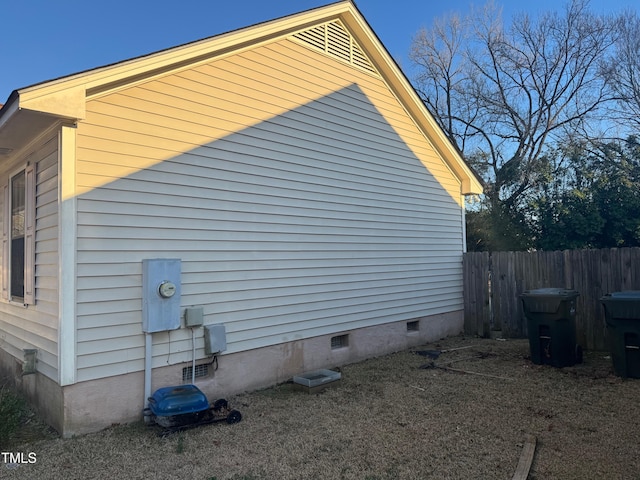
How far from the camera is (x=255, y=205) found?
19.8ft

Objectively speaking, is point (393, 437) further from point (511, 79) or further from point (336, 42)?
point (511, 79)

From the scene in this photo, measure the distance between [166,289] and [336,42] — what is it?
5.23m

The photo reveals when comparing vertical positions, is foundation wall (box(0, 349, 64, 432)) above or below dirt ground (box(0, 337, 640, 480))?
above

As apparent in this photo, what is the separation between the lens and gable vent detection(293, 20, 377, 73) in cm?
705

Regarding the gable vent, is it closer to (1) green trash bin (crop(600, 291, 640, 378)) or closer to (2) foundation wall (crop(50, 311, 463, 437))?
(2) foundation wall (crop(50, 311, 463, 437))

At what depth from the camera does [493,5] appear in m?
22.7

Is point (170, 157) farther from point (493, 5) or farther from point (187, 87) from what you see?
point (493, 5)

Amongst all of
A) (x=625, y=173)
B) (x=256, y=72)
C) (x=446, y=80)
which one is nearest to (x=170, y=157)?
(x=256, y=72)

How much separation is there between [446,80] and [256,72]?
21030 mm

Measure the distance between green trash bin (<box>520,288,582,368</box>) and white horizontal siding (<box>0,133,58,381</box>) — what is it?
21.7 ft

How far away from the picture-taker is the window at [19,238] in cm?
516

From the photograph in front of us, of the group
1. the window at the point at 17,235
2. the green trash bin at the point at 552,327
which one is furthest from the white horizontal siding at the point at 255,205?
the green trash bin at the point at 552,327

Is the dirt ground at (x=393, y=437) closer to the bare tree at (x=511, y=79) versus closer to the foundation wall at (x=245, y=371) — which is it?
the foundation wall at (x=245, y=371)

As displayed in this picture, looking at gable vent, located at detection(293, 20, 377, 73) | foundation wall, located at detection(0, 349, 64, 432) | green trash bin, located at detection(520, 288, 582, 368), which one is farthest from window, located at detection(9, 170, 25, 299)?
green trash bin, located at detection(520, 288, 582, 368)
